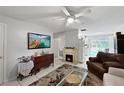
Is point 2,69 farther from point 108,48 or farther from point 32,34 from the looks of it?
point 108,48

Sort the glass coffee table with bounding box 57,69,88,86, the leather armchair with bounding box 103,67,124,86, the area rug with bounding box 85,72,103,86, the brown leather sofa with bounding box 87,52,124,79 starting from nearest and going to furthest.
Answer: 1. the leather armchair with bounding box 103,67,124,86
2. the glass coffee table with bounding box 57,69,88,86
3. the area rug with bounding box 85,72,103,86
4. the brown leather sofa with bounding box 87,52,124,79

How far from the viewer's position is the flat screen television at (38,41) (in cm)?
321

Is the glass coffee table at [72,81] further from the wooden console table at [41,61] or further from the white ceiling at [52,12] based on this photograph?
the white ceiling at [52,12]

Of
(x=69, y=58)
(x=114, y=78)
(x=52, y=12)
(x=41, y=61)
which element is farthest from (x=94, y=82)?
(x=69, y=58)

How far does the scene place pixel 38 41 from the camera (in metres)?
3.51

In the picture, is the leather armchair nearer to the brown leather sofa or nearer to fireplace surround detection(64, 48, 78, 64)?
the brown leather sofa

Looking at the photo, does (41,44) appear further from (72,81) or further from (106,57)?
(106,57)

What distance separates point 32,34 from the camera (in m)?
3.26

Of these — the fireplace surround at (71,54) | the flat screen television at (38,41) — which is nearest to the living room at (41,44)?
the flat screen television at (38,41)

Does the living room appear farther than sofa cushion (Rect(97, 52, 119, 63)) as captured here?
No

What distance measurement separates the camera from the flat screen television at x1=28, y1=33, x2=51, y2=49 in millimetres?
3211

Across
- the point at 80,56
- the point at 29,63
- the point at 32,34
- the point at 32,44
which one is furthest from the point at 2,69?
the point at 80,56

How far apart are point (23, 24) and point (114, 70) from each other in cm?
276

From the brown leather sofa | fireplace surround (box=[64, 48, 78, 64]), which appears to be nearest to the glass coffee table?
the brown leather sofa
